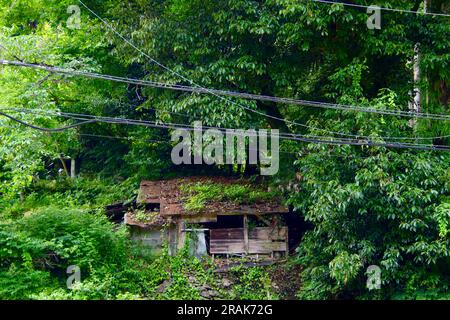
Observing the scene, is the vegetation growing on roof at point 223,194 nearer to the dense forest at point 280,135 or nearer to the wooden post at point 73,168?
the dense forest at point 280,135

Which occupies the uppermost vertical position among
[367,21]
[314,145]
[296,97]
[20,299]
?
[367,21]

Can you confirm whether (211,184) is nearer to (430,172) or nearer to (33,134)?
(33,134)

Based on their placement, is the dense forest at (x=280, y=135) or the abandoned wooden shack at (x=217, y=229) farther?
the abandoned wooden shack at (x=217, y=229)

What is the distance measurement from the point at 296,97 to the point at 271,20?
2785 mm

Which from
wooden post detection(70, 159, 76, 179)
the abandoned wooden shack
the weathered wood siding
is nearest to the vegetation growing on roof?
the abandoned wooden shack

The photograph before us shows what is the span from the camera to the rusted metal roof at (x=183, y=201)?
52.3 ft

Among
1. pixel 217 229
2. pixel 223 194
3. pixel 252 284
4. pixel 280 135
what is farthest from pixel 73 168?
pixel 280 135

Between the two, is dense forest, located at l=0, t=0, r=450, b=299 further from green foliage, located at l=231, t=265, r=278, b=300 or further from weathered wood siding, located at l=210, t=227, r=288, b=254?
weathered wood siding, located at l=210, t=227, r=288, b=254

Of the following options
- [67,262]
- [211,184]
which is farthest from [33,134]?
[211,184]

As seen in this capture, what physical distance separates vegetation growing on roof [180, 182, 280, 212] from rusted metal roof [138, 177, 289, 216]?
116 mm

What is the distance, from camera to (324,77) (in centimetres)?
1647

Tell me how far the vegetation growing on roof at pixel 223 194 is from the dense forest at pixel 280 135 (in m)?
0.22

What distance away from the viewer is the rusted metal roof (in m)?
16.0

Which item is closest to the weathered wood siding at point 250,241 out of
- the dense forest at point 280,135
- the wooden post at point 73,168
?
the dense forest at point 280,135
